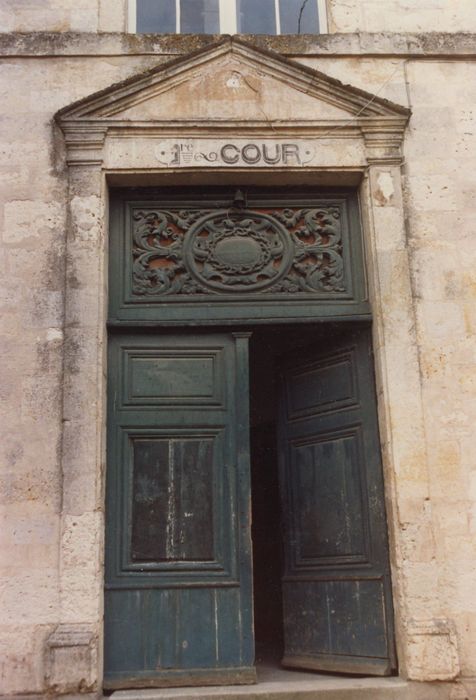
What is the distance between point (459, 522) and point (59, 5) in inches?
196

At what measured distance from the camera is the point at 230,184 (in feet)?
22.9

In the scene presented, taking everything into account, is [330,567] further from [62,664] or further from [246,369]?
[62,664]

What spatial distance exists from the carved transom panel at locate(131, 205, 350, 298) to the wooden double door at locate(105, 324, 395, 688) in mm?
350

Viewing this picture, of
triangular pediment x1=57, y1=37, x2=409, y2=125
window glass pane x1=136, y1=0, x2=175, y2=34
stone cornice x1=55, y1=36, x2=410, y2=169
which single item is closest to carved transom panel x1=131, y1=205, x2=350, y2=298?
stone cornice x1=55, y1=36, x2=410, y2=169

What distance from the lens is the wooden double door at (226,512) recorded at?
6.17m

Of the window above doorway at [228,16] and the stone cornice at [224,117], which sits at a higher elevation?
the window above doorway at [228,16]

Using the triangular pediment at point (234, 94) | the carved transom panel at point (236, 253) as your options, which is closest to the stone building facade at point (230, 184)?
the triangular pediment at point (234, 94)

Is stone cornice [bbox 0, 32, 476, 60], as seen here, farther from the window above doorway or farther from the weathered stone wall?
the window above doorway

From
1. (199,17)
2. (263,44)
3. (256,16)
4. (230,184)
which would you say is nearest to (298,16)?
(256,16)

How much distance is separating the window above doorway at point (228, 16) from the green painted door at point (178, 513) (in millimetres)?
2581

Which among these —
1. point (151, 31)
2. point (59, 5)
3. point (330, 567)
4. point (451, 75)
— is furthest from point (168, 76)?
point (330, 567)

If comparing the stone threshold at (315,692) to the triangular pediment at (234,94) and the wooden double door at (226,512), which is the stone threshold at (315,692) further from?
the triangular pediment at (234,94)

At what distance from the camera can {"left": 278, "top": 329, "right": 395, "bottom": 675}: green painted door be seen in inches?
249

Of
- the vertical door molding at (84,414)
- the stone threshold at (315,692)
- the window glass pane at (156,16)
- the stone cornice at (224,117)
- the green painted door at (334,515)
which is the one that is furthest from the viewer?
the window glass pane at (156,16)
